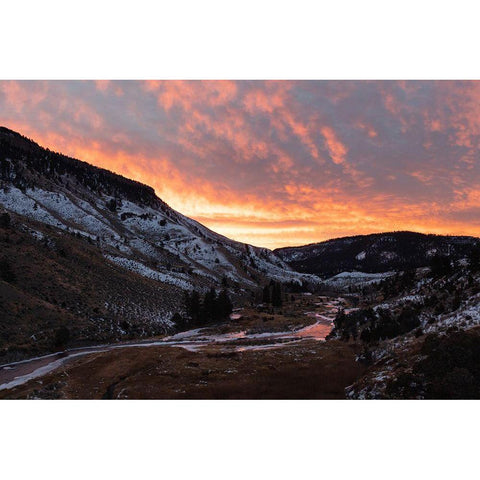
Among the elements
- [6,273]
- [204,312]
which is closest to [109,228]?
[204,312]

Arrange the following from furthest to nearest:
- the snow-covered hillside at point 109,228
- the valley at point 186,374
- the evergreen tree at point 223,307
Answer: the snow-covered hillside at point 109,228 < the evergreen tree at point 223,307 < the valley at point 186,374

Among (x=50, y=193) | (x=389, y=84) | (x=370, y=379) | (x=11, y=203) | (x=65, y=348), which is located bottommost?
(x=65, y=348)

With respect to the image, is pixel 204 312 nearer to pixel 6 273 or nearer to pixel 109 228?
pixel 6 273

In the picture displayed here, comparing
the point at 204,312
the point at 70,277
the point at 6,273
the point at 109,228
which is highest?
the point at 109,228

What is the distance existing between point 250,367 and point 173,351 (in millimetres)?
15323

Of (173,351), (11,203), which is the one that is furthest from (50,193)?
(173,351)

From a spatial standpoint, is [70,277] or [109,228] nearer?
[70,277]

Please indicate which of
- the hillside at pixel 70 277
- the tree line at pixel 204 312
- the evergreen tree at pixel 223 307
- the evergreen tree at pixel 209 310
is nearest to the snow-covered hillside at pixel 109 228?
the hillside at pixel 70 277

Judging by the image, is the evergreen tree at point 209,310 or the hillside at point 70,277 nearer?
the hillside at point 70,277

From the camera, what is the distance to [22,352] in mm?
40781

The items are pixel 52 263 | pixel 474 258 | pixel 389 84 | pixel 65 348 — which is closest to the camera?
pixel 389 84

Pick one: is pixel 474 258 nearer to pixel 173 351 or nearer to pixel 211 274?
pixel 173 351

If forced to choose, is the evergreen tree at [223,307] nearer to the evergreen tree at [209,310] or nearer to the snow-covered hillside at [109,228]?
the evergreen tree at [209,310]

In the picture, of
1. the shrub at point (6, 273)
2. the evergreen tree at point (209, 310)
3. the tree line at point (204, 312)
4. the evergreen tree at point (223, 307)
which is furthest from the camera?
the evergreen tree at point (223, 307)
